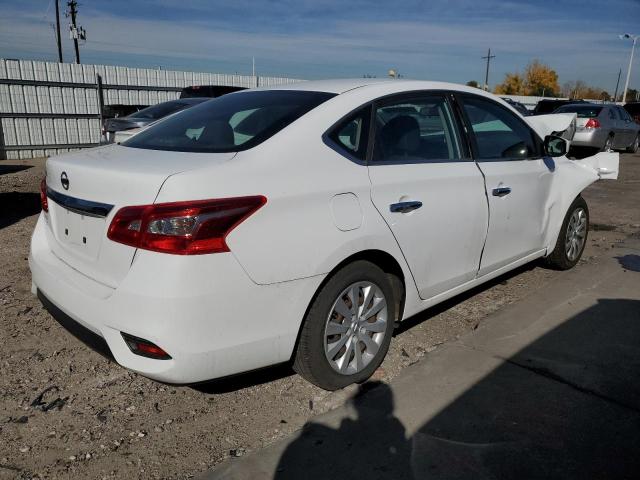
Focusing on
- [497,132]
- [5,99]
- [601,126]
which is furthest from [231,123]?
[601,126]

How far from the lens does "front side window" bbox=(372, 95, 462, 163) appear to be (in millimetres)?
3049

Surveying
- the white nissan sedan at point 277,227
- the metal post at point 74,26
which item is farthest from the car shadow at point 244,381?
the metal post at point 74,26

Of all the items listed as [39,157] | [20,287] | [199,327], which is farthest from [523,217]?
[39,157]

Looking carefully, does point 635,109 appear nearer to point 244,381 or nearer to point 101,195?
point 244,381

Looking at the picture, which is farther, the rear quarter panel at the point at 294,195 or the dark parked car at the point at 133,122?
the dark parked car at the point at 133,122

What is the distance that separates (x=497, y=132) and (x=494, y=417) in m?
2.14

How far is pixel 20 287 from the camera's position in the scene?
4422mm

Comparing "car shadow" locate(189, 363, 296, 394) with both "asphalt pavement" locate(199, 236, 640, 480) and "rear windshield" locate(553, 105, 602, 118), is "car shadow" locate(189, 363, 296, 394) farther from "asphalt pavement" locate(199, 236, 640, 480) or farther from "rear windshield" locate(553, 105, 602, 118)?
"rear windshield" locate(553, 105, 602, 118)

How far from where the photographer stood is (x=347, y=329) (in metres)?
2.86

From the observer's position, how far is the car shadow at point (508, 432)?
2.39 m

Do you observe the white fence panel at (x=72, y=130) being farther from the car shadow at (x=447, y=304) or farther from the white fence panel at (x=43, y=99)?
the car shadow at (x=447, y=304)

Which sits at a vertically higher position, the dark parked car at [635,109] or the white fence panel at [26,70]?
the white fence panel at [26,70]

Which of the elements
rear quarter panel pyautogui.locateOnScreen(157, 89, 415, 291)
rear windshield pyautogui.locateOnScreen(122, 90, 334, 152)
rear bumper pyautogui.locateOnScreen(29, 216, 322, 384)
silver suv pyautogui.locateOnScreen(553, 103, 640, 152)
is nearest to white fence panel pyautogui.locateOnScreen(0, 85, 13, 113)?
rear windshield pyautogui.locateOnScreen(122, 90, 334, 152)

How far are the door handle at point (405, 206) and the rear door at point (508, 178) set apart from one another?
80 cm
